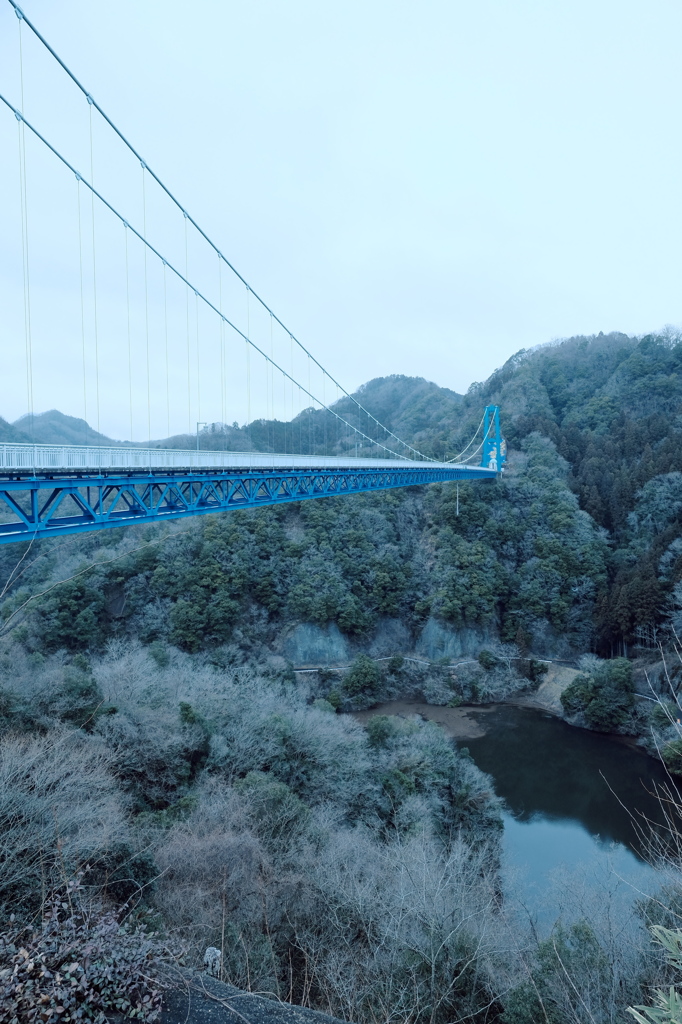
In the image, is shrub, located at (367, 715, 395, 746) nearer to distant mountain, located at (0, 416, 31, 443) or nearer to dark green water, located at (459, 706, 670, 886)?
dark green water, located at (459, 706, 670, 886)

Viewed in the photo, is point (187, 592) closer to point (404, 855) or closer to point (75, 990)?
point (404, 855)

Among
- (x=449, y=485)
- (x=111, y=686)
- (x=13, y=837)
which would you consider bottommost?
(x=111, y=686)

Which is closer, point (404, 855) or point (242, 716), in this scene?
point (404, 855)

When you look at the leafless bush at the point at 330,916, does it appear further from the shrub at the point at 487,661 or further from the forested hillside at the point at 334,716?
the shrub at the point at 487,661

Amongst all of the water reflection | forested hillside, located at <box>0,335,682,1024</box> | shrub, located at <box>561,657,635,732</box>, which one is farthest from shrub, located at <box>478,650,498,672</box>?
shrub, located at <box>561,657,635,732</box>

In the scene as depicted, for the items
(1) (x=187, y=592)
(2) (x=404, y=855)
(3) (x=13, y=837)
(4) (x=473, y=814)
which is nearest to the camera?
(3) (x=13, y=837)

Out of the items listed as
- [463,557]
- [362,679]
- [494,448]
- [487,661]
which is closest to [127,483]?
[362,679]

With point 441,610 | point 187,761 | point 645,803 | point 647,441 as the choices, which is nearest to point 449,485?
point 441,610

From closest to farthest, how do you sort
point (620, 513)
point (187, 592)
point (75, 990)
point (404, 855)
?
1. point (75, 990)
2. point (404, 855)
3. point (187, 592)
4. point (620, 513)

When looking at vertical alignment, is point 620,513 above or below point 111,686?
above
